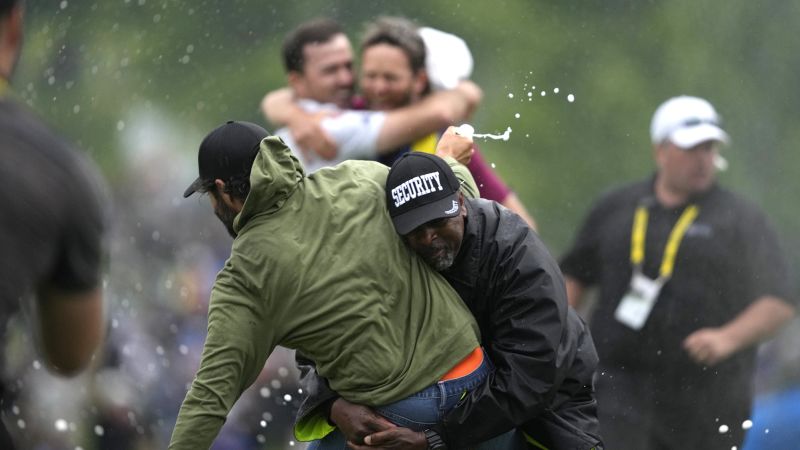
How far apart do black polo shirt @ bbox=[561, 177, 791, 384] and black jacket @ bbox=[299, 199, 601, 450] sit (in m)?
2.42

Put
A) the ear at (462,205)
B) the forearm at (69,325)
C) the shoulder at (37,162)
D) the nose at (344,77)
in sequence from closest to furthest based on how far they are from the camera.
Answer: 1. the shoulder at (37,162)
2. the forearm at (69,325)
3. the ear at (462,205)
4. the nose at (344,77)

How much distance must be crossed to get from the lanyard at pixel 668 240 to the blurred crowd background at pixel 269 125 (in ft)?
1.00

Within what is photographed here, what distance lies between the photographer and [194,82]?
7117 millimetres

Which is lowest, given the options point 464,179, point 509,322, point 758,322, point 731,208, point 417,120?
point 509,322

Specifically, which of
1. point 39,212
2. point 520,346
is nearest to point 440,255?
point 520,346

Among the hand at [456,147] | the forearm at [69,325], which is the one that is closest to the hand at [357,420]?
the hand at [456,147]

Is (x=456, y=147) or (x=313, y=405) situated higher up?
(x=456, y=147)

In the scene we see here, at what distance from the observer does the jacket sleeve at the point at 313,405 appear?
3.99m

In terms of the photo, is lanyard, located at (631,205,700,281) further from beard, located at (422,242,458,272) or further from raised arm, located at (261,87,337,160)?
beard, located at (422,242,458,272)

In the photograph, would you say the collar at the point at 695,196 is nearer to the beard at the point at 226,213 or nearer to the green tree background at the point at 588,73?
the green tree background at the point at 588,73

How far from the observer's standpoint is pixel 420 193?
375 centimetres

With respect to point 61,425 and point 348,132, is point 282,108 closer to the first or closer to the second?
point 348,132

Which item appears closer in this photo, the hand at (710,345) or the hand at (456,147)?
the hand at (456,147)

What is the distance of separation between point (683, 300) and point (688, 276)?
4.0 inches
